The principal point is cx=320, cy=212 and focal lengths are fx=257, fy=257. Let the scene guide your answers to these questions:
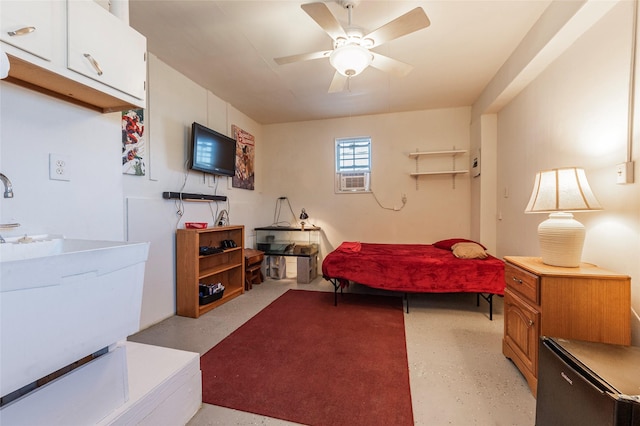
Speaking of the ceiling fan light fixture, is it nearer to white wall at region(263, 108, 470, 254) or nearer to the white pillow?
the white pillow

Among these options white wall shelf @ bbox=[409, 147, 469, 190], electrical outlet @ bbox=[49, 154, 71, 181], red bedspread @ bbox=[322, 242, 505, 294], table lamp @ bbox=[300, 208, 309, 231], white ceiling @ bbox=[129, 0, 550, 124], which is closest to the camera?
electrical outlet @ bbox=[49, 154, 71, 181]

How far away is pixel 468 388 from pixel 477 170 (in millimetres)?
2951

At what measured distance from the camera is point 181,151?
3004 millimetres

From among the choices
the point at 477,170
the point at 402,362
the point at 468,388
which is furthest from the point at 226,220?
the point at 477,170

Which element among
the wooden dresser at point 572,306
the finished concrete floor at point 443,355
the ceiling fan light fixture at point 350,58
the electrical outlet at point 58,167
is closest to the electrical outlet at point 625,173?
the wooden dresser at point 572,306

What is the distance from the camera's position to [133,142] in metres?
2.42

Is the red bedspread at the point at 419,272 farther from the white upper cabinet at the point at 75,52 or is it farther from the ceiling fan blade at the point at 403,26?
the white upper cabinet at the point at 75,52

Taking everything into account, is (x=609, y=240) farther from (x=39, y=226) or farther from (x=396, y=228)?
(x=39, y=226)

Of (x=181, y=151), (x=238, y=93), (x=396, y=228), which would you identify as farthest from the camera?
(x=396, y=228)

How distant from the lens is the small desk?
3729 mm

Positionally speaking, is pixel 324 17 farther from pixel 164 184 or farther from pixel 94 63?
pixel 164 184

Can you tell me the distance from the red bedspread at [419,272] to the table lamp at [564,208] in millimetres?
1041

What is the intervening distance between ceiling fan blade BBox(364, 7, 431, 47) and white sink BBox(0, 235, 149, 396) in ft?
6.17

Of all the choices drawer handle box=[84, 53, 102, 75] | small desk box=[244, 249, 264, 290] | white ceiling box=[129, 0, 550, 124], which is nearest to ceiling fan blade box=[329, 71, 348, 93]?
white ceiling box=[129, 0, 550, 124]
